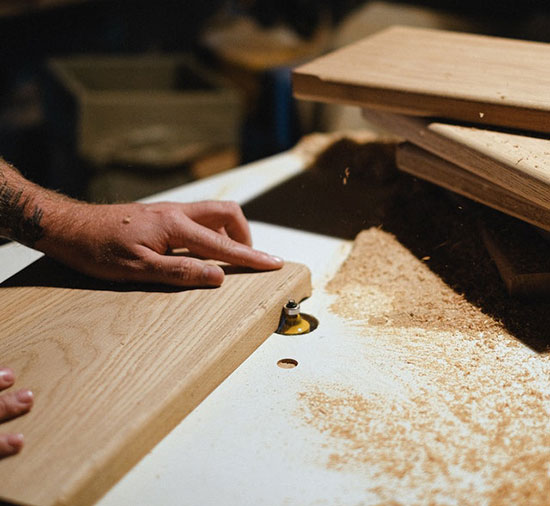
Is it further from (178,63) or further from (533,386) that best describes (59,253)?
(178,63)

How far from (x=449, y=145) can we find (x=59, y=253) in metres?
0.78

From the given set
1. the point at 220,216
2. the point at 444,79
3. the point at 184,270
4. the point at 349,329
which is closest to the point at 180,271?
the point at 184,270

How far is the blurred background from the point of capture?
7.80ft

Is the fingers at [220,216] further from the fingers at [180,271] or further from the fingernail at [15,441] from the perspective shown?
the fingernail at [15,441]

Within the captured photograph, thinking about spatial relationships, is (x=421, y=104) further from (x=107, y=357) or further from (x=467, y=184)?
(x=107, y=357)

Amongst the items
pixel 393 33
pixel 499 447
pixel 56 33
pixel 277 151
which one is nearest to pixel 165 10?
pixel 56 33

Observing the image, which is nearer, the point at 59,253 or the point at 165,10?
the point at 59,253

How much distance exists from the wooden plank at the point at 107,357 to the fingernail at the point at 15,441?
1cm

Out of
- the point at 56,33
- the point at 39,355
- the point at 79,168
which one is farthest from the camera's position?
the point at 56,33

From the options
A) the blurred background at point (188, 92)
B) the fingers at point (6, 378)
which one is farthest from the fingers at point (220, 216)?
the blurred background at point (188, 92)

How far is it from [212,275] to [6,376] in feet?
1.24

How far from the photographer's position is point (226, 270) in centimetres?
116

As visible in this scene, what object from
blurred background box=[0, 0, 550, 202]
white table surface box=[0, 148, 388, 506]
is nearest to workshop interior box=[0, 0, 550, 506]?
white table surface box=[0, 148, 388, 506]

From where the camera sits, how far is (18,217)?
1.14 meters
